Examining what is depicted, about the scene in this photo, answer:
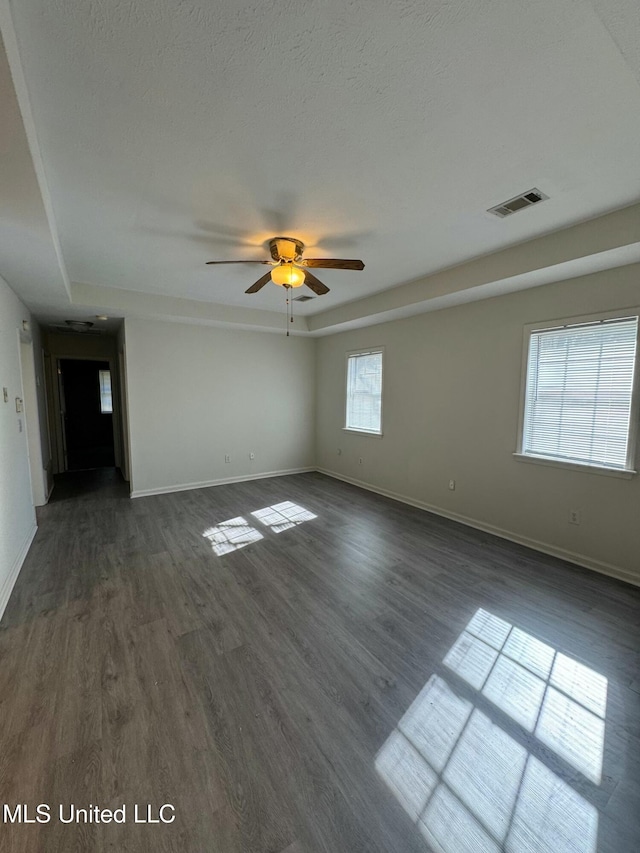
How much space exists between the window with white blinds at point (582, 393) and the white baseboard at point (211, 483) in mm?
4015

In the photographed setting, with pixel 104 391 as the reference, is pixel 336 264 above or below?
above

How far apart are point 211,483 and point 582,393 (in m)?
5.01

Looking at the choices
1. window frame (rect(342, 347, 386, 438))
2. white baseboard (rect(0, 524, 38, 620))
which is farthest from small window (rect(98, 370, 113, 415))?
window frame (rect(342, 347, 386, 438))

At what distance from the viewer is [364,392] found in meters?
5.64

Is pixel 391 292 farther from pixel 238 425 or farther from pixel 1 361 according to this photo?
pixel 1 361

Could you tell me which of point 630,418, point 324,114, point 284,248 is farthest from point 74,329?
point 630,418

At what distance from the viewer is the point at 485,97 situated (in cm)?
152

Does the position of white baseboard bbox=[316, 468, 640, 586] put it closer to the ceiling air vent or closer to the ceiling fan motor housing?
the ceiling air vent

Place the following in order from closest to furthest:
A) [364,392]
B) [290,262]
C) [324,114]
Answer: [324,114]
[290,262]
[364,392]

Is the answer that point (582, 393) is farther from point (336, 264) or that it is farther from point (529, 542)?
point (336, 264)

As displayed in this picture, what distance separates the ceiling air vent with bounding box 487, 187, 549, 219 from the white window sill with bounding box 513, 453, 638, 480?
219 centimetres

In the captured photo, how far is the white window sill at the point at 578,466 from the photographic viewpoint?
2.88 metres

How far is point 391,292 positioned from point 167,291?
9.35ft

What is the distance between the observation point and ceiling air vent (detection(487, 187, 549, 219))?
226 cm
